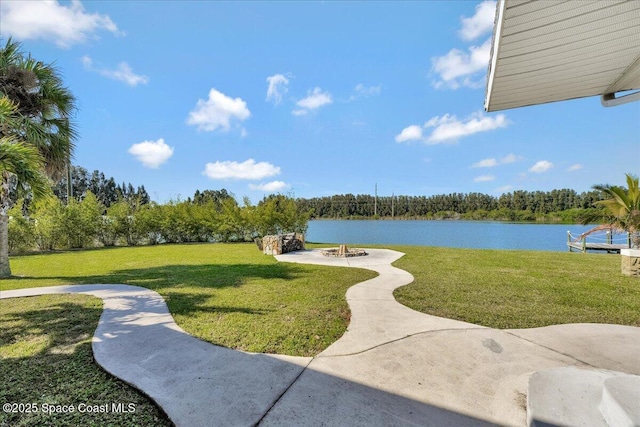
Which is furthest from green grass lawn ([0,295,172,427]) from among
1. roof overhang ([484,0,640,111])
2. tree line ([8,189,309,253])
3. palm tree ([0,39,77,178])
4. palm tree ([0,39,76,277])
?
tree line ([8,189,309,253])

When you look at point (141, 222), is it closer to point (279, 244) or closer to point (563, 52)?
point (279, 244)

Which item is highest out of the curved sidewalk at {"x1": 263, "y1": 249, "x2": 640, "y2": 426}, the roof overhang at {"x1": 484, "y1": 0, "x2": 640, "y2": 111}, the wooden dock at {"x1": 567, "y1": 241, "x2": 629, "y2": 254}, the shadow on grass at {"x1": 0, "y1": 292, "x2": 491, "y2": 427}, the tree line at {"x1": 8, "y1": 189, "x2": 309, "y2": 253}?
the roof overhang at {"x1": 484, "y1": 0, "x2": 640, "y2": 111}

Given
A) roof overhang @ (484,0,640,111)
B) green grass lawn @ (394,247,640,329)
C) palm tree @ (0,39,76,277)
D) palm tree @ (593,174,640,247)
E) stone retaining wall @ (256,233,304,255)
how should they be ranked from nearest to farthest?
roof overhang @ (484,0,640,111)
green grass lawn @ (394,247,640,329)
palm tree @ (0,39,76,277)
palm tree @ (593,174,640,247)
stone retaining wall @ (256,233,304,255)

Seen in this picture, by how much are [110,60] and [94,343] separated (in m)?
9.34

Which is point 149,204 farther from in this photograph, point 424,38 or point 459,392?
point 459,392

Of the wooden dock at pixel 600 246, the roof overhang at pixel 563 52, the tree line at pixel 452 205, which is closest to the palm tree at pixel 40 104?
the roof overhang at pixel 563 52

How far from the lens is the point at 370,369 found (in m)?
2.43

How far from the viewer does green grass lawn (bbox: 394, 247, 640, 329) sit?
3.79m

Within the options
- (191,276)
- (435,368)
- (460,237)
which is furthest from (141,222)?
(460,237)

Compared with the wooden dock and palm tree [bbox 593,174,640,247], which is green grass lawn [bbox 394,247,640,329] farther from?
the wooden dock

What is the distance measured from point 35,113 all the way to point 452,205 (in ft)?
219

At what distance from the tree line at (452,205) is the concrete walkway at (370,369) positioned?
1945 inches

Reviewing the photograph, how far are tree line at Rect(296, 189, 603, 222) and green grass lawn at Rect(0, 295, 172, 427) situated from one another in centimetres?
4886

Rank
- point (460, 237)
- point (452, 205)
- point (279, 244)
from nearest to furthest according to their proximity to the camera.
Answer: point (279, 244) < point (460, 237) < point (452, 205)
